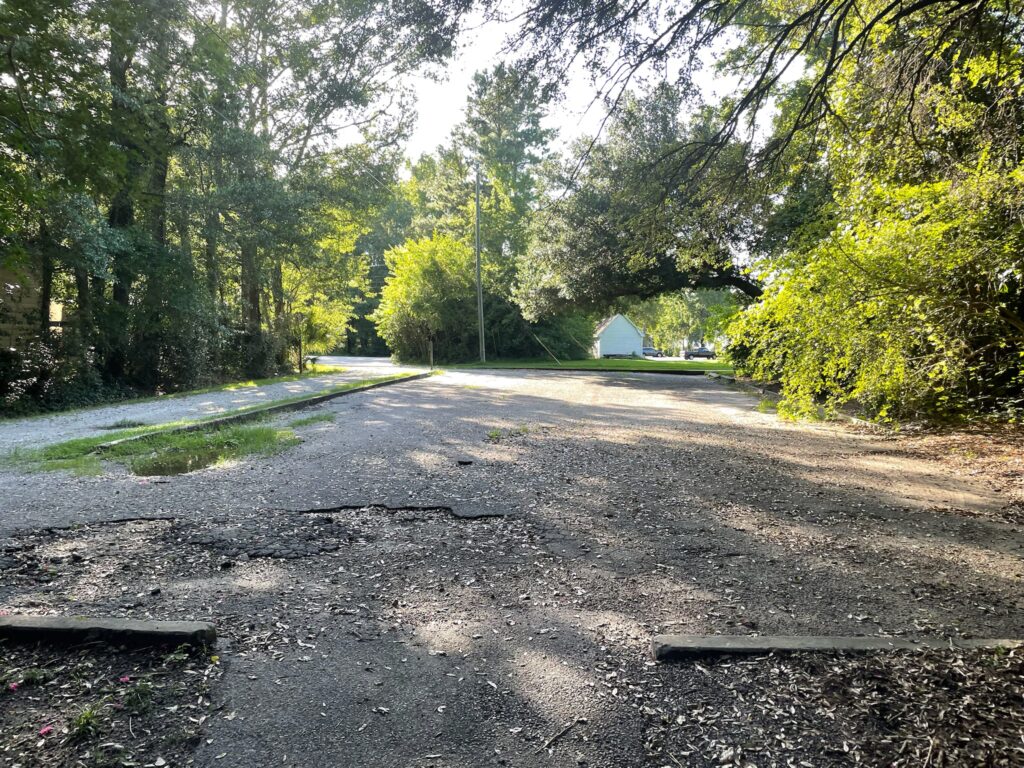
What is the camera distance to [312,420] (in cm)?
1024

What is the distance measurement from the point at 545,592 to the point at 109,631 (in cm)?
211

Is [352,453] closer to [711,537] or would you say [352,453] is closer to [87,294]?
[711,537]

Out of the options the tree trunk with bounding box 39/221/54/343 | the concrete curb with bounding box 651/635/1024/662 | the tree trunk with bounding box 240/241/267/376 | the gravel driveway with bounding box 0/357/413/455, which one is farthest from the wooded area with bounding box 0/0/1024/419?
the concrete curb with bounding box 651/635/1024/662

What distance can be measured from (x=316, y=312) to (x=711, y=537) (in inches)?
1028

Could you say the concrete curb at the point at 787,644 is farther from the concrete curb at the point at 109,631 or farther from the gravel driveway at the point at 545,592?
the concrete curb at the point at 109,631

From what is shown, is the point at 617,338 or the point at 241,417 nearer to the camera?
the point at 241,417

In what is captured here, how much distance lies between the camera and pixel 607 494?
5387mm

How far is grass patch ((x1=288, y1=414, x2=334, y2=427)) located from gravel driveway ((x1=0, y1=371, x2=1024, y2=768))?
306 centimetres

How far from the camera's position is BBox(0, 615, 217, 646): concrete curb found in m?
2.71

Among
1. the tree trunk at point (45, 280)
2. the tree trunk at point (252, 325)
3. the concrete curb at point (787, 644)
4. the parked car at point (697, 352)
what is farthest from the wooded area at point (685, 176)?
the parked car at point (697, 352)

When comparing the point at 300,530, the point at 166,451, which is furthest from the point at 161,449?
the point at 300,530

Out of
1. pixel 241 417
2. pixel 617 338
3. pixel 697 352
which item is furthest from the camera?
pixel 697 352

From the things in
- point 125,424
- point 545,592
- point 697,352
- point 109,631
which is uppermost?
point 697,352

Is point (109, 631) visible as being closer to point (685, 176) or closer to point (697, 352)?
point (685, 176)
